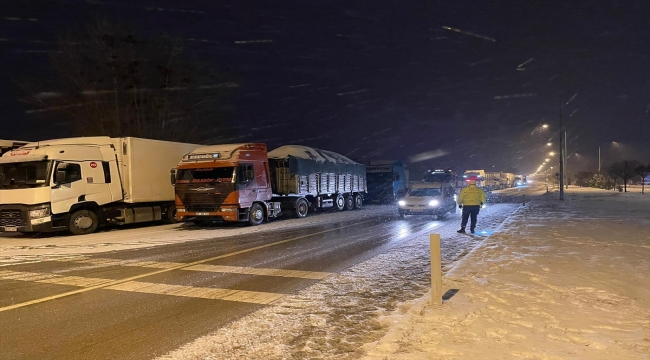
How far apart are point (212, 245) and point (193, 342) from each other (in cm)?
800

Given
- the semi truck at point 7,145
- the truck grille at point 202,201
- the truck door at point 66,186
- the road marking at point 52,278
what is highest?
the semi truck at point 7,145

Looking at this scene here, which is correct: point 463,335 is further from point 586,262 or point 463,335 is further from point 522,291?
point 586,262

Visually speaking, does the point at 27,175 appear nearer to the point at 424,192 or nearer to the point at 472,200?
the point at 472,200

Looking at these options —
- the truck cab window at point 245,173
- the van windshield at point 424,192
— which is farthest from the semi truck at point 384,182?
the truck cab window at point 245,173

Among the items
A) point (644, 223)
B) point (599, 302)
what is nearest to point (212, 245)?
point (599, 302)

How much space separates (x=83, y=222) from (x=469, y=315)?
1524 centimetres

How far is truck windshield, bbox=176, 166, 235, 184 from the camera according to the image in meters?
17.0

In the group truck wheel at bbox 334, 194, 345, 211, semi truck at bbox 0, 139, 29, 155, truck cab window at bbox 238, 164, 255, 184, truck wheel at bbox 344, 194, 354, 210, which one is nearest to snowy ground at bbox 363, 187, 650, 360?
truck cab window at bbox 238, 164, 255, 184

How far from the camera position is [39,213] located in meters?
14.6

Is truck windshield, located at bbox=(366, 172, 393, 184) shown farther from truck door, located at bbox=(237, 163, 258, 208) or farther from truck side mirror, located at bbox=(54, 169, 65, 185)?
truck side mirror, located at bbox=(54, 169, 65, 185)

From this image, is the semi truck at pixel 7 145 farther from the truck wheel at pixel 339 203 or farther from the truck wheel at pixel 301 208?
the truck wheel at pixel 339 203

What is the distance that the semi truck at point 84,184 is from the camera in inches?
580

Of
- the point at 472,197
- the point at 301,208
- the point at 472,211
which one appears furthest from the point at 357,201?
the point at 472,197

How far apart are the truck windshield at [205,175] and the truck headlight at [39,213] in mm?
4507
